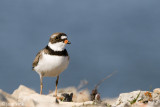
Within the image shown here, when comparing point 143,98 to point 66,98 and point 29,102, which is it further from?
point 29,102

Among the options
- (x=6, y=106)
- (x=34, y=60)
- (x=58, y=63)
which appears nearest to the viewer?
(x=6, y=106)

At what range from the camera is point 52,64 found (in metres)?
9.57

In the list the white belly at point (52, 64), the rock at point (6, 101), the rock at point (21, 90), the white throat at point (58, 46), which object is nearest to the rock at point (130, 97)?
the white belly at point (52, 64)

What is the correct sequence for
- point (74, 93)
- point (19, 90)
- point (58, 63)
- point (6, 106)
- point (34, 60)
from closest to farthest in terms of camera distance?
point (6, 106), point (58, 63), point (34, 60), point (19, 90), point (74, 93)

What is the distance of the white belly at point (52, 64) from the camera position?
956cm

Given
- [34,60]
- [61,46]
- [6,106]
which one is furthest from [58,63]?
[6,106]

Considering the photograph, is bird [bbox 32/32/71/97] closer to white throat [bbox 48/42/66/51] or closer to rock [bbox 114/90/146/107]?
white throat [bbox 48/42/66/51]

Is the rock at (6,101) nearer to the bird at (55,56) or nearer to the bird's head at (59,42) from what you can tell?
the bird at (55,56)

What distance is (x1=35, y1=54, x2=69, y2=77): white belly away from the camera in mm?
A: 9562

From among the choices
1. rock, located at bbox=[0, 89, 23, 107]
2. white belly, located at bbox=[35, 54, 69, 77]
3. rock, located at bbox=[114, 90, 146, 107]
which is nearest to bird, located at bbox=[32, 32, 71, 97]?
white belly, located at bbox=[35, 54, 69, 77]

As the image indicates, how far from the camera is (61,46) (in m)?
9.66

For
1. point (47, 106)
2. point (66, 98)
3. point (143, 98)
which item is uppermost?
point (66, 98)

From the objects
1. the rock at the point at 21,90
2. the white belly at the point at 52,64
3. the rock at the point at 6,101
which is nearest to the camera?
the rock at the point at 6,101

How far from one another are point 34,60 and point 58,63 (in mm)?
1306
